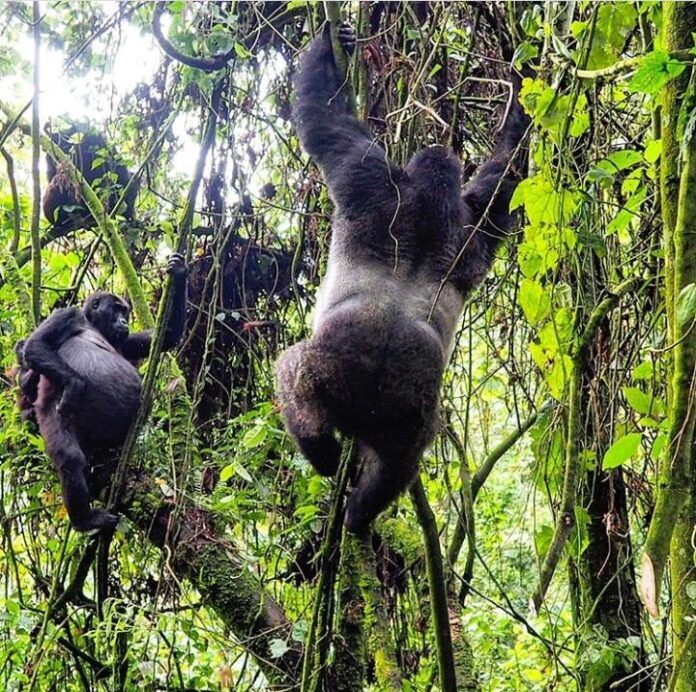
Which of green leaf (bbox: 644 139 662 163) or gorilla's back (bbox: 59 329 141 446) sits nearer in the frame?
green leaf (bbox: 644 139 662 163)

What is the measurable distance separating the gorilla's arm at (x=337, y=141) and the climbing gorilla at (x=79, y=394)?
868 mm

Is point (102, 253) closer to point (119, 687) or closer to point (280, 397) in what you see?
point (280, 397)

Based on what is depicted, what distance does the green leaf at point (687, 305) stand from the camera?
1549mm

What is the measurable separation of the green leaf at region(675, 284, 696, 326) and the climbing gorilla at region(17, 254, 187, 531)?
9.39 feet

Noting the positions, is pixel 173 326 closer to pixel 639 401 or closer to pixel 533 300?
pixel 533 300

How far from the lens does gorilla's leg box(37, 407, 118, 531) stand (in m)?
4.10

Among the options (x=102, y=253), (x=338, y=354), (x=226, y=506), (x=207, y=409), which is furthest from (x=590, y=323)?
(x=102, y=253)

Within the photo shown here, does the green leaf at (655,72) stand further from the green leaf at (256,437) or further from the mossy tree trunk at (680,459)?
the green leaf at (256,437)

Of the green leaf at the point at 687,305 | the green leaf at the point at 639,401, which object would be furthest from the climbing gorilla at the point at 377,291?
the green leaf at the point at 687,305

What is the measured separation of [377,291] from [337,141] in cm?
67

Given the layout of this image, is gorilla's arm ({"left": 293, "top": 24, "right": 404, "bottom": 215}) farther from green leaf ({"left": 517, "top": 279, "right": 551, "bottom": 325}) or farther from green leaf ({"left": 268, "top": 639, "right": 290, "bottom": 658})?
green leaf ({"left": 268, "top": 639, "right": 290, "bottom": 658})

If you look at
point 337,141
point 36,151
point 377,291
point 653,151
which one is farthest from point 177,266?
point 653,151

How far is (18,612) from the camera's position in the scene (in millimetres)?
3924

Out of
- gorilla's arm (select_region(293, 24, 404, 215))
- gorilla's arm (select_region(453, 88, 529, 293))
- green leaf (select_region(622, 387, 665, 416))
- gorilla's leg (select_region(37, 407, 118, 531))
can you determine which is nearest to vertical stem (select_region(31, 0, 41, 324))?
gorilla's leg (select_region(37, 407, 118, 531))
